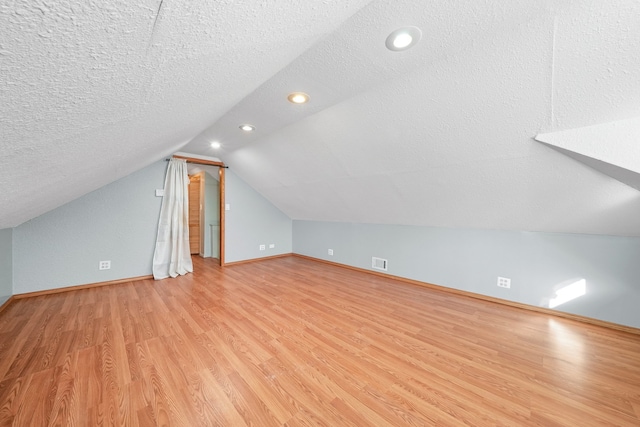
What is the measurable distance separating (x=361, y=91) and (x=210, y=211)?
14.7ft

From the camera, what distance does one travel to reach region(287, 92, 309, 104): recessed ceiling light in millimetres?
1834

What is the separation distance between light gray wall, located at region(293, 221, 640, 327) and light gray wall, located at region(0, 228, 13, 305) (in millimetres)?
4330

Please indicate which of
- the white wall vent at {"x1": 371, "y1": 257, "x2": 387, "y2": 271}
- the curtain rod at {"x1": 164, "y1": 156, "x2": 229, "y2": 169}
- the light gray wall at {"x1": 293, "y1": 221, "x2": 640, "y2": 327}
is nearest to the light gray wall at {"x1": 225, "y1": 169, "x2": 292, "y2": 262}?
the curtain rod at {"x1": 164, "y1": 156, "x2": 229, "y2": 169}

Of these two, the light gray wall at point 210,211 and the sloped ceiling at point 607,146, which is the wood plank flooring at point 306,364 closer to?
the sloped ceiling at point 607,146

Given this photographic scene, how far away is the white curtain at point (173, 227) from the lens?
11.6ft

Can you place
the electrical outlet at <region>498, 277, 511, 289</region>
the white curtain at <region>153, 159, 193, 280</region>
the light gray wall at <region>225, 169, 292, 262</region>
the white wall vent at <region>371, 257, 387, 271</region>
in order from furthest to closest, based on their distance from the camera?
the light gray wall at <region>225, 169, 292, 262</region> < the white wall vent at <region>371, 257, 387, 271</region> < the white curtain at <region>153, 159, 193, 280</region> < the electrical outlet at <region>498, 277, 511, 289</region>

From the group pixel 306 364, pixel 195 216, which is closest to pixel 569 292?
pixel 306 364

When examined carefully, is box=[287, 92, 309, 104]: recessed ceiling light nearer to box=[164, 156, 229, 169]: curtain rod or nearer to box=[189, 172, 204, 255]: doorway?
box=[164, 156, 229, 169]: curtain rod

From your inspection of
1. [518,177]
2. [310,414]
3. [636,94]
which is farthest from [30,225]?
[636,94]

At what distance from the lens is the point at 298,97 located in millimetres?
1879

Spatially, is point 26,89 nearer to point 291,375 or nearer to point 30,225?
point 291,375

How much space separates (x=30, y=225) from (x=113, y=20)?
12.6 ft

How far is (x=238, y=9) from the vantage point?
1.94 ft

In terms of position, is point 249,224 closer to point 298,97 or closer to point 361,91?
point 298,97
